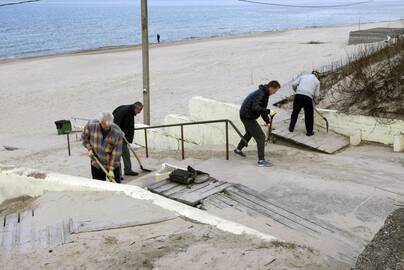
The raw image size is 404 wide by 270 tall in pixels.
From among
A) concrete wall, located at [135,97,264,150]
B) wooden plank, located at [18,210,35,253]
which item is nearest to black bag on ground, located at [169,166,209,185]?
wooden plank, located at [18,210,35,253]

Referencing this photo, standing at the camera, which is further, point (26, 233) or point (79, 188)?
point (79, 188)

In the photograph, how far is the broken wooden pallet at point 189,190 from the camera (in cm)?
632

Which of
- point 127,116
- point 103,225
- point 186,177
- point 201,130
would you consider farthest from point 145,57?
point 103,225

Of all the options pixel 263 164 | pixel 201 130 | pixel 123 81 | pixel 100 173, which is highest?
pixel 100 173

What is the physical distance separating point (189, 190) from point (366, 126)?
197 inches

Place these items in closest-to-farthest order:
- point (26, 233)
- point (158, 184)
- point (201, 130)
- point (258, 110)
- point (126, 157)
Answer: point (26, 233) → point (158, 184) → point (258, 110) → point (126, 157) → point (201, 130)

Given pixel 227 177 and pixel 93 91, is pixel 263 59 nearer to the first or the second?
pixel 93 91

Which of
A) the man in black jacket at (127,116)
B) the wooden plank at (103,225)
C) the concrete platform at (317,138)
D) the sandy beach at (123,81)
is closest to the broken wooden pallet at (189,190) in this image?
the wooden plank at (103,225)

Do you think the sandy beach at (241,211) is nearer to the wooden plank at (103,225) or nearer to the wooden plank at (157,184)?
the wooden plank at (103,225)

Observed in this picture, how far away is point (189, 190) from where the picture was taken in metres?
6.65

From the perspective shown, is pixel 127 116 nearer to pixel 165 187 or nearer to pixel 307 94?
pixel 165 187

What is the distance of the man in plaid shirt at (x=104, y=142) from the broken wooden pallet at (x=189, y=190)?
67 cm

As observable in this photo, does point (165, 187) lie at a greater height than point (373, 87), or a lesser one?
lesser

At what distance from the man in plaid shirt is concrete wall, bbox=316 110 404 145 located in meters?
5.28
